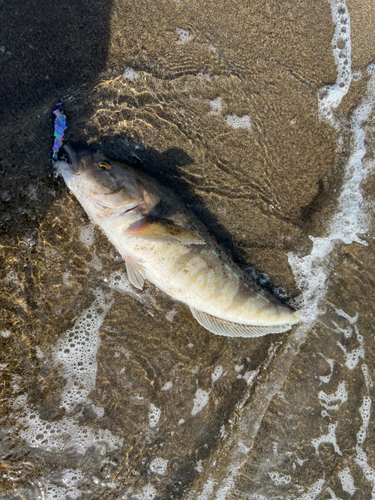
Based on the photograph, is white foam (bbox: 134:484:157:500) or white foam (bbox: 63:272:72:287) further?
Answer: white foam (bbox: 134:484:157:500)

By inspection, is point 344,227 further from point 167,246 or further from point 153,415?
point 153,415

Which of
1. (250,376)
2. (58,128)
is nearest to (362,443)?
(250,376)

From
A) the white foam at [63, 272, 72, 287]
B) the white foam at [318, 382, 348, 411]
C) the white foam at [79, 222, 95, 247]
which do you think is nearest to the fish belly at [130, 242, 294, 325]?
the white foam at [79, 222, 95, 247]

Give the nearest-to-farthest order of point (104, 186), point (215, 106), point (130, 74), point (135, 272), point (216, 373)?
point (104, 186) < point (135, 272) < point (130, 74) < point (215, 106) < point (216, 373)

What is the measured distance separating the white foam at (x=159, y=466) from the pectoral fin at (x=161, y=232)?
324 centimetres

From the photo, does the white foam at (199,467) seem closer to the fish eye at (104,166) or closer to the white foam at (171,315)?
the white foam at (171,315)

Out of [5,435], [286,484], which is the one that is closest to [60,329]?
[5,435]

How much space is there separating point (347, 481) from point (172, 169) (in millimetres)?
5338

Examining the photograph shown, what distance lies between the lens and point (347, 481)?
4.10 m

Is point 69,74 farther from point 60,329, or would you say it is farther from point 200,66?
point 60,329

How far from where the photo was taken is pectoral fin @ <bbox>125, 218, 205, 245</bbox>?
3.20 m

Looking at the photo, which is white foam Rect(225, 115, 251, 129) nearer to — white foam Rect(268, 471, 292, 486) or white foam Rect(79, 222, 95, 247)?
white foam Rect(79, 222, 95, 247)

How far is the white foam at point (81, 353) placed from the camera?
12.6 ft

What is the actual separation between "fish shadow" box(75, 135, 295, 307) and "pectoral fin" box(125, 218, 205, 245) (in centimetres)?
60
